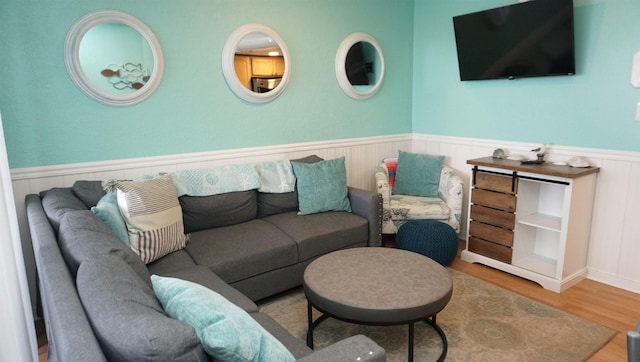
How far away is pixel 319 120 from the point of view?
3.76m

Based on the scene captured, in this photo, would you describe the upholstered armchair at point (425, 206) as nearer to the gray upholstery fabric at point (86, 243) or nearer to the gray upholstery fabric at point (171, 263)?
the gray upholstery fabric at point (171, 263)

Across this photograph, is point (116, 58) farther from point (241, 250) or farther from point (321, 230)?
point (321, 230)

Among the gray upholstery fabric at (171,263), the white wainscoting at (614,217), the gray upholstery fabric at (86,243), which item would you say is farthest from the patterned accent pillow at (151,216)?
the white wainscoting at (614,217)

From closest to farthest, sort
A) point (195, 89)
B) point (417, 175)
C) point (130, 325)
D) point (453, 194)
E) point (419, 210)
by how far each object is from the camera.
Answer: point (130, 325) < point (195, 89) < point (419, 210) < point (453, 194) < point (417, 175)

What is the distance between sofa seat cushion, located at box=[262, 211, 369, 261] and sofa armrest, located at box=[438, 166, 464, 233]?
90 centimetres

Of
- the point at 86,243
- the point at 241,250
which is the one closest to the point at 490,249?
the point at 241,250

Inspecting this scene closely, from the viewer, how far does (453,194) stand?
3.58 m

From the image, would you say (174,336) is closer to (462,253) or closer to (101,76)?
(101,76)

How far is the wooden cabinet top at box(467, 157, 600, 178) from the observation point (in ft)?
9.13

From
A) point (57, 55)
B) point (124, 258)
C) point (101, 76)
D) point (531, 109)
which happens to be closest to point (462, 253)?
point (531, 109)

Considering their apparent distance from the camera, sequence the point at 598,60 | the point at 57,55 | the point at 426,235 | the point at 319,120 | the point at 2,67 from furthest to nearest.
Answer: the point at 319,120 → the point at 426,235 → the point at 598,60 → the point at 57,55 → the point at 2,67

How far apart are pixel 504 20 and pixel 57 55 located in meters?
3.25

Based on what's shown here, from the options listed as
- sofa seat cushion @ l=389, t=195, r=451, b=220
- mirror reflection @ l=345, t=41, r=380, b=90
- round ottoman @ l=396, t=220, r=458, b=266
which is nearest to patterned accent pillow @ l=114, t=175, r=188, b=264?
round ottoman @ l=396, t=220, r=458, b=266

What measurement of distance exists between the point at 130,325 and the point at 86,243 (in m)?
0.68
